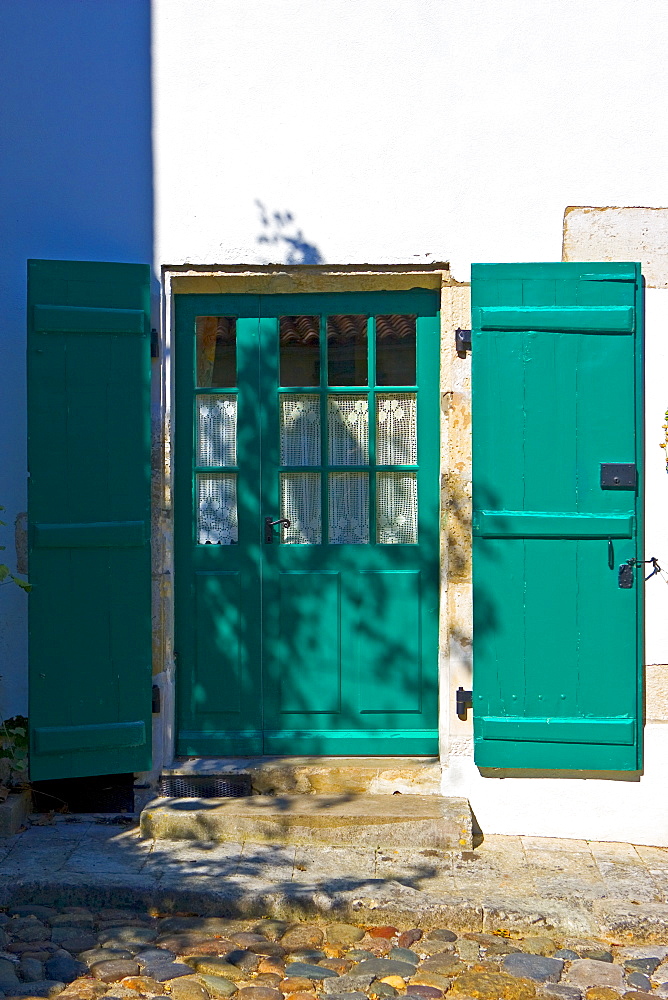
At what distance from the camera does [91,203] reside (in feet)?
15.5

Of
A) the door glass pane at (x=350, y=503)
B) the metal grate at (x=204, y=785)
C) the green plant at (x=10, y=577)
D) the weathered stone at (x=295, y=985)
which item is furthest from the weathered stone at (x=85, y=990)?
the door glass pane at (x=350, y=503)

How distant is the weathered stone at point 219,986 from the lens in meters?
3.35

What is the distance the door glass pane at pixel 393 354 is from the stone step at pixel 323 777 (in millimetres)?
1642

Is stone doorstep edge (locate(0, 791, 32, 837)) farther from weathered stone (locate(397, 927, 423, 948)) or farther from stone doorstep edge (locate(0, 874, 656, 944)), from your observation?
weathered stone (locate(397, 927, 423, 948))

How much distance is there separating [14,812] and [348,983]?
1.71 meters

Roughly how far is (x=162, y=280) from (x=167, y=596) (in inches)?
52.0

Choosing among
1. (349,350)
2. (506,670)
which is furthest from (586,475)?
(349,350)

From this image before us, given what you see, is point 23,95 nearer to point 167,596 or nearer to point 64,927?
point 167,596

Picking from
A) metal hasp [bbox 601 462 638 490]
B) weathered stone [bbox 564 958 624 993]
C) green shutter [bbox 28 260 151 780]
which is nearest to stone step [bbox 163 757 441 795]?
green shutter [bbox 28 260 151 780]

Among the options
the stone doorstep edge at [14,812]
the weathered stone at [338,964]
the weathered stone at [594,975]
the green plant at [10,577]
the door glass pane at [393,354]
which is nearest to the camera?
the weathered stone at [594,975]

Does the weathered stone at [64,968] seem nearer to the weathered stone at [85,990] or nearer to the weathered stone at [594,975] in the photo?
the weathered stone at [85,990]

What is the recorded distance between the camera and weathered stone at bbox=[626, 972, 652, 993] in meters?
3.40

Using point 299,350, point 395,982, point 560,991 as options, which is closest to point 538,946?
point 560,991

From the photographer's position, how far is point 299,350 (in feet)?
16.1
